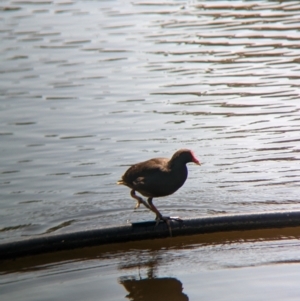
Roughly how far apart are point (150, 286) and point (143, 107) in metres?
5.29

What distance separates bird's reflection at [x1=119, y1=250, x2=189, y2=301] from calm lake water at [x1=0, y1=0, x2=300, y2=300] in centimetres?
7

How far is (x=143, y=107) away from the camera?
11.4 metres

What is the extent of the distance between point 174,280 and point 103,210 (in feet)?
6.25

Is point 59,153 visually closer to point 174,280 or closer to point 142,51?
point 174,280

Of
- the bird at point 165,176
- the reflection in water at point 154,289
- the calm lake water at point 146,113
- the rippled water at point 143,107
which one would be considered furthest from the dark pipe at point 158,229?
the rippled water at point 143,107

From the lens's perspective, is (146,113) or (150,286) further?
(146,113)

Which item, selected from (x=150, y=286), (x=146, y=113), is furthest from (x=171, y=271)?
(x=146, y=113)

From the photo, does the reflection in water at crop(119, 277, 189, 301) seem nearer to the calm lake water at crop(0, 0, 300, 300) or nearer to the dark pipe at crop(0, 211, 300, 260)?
the calm lake water at crop(0, 0, 300, 300)

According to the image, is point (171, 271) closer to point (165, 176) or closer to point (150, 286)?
point (150, 286)

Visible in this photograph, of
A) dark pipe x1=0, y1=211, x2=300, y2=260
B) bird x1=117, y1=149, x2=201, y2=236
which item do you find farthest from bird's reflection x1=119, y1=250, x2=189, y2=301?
bird x1=117, y1=149, x2=201, y2=236

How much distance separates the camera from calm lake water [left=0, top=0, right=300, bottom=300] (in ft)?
26.3

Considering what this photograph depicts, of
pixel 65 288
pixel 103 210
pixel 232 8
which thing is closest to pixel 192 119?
pixel 103 210

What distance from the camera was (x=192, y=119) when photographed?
10.7 m

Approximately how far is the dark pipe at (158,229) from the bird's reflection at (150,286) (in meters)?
0.23
